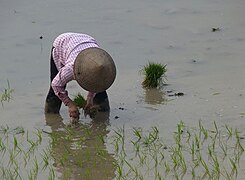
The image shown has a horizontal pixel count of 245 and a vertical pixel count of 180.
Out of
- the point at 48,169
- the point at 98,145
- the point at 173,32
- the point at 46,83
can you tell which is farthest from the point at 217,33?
Answer: the point at 48,169

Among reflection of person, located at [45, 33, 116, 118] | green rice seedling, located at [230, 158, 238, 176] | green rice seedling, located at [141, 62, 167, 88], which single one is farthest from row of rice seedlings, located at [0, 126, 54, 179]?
green rice seedling, located at [141, 62, 167, 88]

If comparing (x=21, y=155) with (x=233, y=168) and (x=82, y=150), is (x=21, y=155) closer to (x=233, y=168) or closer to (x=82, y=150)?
(x=82, y=150)

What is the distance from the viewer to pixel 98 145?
580 centimetres

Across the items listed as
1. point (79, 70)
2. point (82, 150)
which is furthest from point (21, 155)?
point (79, 70)

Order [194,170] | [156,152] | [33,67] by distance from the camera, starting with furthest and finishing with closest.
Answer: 1. [33,67]
2. [156,152]
3. [194,170]

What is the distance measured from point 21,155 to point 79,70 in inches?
30.4

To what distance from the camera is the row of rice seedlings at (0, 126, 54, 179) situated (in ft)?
17.4

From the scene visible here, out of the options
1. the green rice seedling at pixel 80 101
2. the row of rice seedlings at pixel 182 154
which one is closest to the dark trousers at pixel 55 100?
the green rice seedling at pixel 80 101

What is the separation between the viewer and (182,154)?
5.45 metres

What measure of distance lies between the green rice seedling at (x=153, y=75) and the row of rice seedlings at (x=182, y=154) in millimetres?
1118

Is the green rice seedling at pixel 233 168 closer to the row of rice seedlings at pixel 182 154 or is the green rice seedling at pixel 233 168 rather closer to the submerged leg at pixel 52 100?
the row of rice seedlings at pixel 182 154

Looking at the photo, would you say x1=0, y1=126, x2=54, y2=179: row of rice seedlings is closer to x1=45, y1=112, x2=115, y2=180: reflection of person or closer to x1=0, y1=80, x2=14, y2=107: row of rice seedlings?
x1=45, y1=112, x2=115, y2=180: reflection of person

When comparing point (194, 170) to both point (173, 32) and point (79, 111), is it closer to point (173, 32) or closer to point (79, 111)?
point (79, 111)

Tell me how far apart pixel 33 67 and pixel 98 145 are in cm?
230
